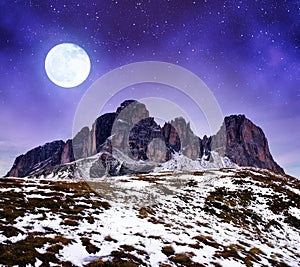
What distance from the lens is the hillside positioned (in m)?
11.9

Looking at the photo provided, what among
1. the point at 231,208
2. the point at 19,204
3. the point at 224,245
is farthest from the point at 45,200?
the point at 231,208

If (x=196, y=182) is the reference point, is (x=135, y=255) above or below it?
below

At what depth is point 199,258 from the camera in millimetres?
14227

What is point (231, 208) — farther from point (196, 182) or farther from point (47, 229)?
point (47, 229)

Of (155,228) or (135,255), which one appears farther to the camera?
(155,228)

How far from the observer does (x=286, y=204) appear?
37.2 m

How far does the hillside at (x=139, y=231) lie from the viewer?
11.9 meters

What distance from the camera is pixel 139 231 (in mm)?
17000

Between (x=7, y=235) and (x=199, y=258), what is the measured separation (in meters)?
10.9

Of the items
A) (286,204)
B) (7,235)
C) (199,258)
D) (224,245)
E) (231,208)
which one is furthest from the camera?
(286,204)

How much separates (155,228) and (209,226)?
815 centimetres

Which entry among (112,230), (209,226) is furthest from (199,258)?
(209,226)

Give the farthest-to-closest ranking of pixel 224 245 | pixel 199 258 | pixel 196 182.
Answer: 1. pixel 196 182
2. pixel 224 245
3. pixel 199 258

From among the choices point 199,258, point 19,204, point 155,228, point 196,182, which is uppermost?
point 196,182
